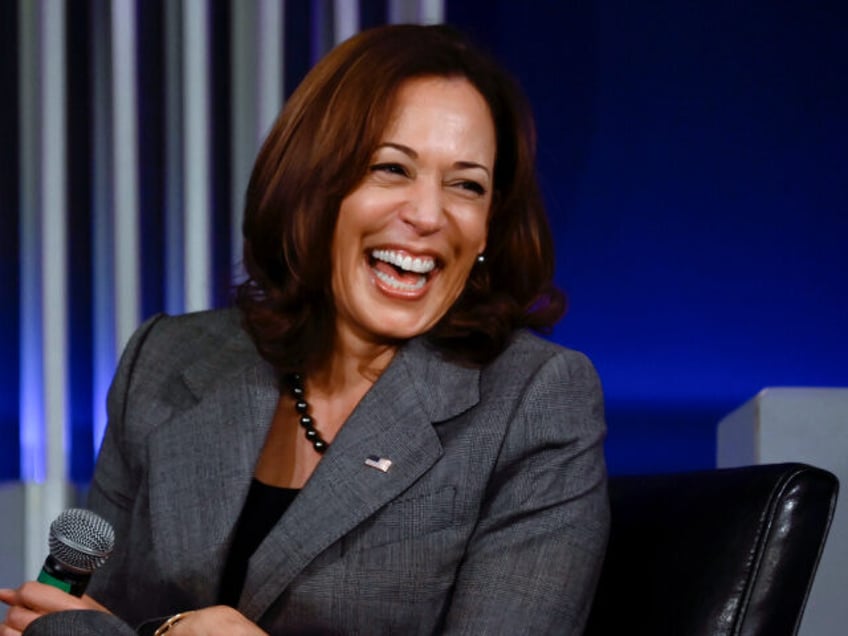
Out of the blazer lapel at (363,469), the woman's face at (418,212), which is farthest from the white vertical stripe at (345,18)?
the blazer lapel at (363,469)

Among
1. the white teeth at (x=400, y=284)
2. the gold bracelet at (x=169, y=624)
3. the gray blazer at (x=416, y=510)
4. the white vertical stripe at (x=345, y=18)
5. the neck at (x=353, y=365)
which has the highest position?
the white vertical stripe at (x=345, y=18)

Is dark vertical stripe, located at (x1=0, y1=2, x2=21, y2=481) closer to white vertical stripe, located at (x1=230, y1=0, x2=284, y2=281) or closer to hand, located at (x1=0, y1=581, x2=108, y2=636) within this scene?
white vertical stripe, located at (x1=230, y1=0, x2=284, y2=281)

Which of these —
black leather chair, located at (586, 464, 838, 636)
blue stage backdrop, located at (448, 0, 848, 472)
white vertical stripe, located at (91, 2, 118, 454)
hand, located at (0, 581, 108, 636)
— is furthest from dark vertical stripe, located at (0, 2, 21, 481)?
black leather chair, located at (586, 464, 838, 636)

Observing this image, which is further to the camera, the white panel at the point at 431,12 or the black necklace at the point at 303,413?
the white panel at the point at 431,12

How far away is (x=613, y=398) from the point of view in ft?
8.90

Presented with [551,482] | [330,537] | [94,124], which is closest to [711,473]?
[551,482]

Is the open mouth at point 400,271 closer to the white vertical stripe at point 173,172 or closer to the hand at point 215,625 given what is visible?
the hand at point 215,625

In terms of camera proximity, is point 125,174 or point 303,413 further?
point 125,174

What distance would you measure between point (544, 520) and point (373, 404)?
11.4 inches

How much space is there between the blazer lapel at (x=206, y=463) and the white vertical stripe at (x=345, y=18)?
911 millimetres

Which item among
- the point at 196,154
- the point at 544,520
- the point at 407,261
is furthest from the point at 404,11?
the point at 544,520

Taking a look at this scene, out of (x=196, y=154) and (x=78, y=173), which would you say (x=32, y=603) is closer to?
(x=196, y=154)

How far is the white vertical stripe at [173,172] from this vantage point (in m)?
2.70

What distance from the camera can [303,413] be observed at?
6.19 ft
